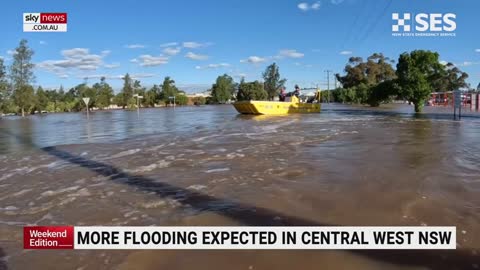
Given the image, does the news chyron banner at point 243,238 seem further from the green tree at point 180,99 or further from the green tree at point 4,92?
the green tree at point 180,99

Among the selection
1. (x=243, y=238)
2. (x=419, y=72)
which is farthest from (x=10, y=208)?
(x=419, y=72)

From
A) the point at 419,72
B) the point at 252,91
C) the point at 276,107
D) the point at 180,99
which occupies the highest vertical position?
the point at 252,91

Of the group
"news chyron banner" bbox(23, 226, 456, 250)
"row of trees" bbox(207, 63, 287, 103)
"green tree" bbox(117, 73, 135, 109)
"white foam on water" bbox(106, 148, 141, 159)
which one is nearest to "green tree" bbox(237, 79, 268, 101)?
"row of trees" bbox(207, 63, 287, 103)

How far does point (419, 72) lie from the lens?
35.8m

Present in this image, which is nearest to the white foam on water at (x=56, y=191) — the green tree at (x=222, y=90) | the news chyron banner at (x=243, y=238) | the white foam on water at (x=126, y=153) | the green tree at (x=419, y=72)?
the news chyron banner at (x=243, y=238)

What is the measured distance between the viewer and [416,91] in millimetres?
36500

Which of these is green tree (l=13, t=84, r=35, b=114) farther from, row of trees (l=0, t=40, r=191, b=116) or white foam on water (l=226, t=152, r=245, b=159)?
white foam on water (l=226, t=152, r=245, b=159)

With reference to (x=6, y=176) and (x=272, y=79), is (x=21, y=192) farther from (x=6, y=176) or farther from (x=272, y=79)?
(x=272, y=79)

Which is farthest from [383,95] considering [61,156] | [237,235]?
[237,235]

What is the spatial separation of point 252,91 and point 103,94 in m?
49.0

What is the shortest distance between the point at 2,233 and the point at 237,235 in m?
2.85

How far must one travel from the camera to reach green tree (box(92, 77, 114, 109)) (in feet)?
333

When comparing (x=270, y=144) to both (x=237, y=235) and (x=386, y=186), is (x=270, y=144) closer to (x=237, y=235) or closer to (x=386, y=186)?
(x=386, y=186)

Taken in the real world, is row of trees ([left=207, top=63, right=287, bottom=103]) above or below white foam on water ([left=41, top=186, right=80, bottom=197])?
above
